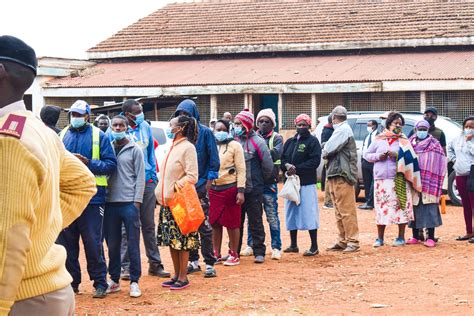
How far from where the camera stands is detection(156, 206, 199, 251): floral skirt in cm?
860

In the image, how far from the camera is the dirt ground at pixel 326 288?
7746 millimetres

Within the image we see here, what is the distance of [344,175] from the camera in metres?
11.1

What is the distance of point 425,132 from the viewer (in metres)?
11.9

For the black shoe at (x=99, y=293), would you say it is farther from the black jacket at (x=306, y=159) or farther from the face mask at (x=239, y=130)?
the black jacket at (x=306, y=159)

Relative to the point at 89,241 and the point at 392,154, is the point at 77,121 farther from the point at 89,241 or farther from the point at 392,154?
the point at 392,154

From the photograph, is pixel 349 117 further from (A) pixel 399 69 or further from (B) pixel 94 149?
(B) pixel 94 149

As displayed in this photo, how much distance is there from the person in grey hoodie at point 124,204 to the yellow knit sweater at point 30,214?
17.0ft

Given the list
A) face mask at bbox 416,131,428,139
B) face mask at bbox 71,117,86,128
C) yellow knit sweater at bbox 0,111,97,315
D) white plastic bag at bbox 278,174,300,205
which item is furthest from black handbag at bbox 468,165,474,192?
yellow knit sweater at bbox 0,111,97,315

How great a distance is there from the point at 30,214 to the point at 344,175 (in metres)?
8.50

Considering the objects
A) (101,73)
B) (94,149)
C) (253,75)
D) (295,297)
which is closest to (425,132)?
(295,297)

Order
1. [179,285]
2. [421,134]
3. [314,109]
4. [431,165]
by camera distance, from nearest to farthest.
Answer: [179,285] < [431,165] < [421,134] < [314,109]

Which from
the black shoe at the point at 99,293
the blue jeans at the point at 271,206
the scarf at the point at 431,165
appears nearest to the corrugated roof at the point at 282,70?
the scarf at the point at 431,165

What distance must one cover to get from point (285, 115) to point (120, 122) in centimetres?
1636

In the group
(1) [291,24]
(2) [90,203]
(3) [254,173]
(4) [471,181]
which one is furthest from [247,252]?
A: (1) [291,24]
